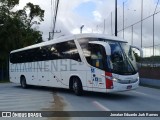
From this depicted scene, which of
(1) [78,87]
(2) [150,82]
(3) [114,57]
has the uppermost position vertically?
(3) [114,57]

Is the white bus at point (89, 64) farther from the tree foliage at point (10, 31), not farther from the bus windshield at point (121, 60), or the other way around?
the tree foliage at point (10, 31)

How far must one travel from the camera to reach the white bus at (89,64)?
1716 centimetres

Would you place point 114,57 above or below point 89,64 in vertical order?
above

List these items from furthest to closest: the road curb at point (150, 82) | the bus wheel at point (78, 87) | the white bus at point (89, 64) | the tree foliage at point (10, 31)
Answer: the tree foliage at point (10, 31) → the road curb at point (150, 82) → the bus wheel at point (78, 87) → the white bus at point (89, 64)

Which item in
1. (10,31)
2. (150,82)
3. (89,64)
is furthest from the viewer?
(10,31)

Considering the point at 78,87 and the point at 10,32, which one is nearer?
the point at 78,87

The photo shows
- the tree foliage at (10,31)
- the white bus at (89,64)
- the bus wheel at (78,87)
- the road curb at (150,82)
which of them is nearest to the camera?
the white bus at (89,64)

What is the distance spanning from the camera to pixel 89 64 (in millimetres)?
18281

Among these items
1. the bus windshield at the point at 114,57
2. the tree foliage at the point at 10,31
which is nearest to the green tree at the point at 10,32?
the tree foliage at the point at 10,31

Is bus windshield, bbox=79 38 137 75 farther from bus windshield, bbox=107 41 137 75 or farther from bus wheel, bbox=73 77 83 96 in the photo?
bus wheel, bbox=73 77 83 96

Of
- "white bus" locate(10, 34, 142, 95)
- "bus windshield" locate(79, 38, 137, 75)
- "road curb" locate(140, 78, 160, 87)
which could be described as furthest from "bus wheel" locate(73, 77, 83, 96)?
"road curb" locate(140, 78, 160, 87)

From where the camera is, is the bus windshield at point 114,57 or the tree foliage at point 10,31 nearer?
the bus windshield at point 114,57

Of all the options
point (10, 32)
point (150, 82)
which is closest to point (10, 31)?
point (10, 32)

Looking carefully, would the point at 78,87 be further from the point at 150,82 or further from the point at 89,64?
the point at 150,82
